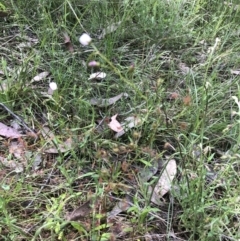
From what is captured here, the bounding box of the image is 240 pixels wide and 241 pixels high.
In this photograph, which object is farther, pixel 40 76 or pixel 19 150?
pixel 40 76

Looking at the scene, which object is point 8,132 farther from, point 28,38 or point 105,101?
point 28,38

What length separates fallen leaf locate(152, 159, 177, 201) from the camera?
59.2 inches

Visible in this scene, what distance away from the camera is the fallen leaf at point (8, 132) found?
1.64m

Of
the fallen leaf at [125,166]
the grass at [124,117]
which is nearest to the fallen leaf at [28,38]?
the grass at [124,117]

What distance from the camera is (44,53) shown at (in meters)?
1.92

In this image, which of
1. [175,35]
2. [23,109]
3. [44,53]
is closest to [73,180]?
[23,109]

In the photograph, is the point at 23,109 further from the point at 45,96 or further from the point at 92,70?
the point at 92,70

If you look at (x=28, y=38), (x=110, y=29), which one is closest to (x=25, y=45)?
(x=28, y=38)

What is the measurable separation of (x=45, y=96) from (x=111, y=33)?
1.43 ft

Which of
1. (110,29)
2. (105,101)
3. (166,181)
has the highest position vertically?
(110,29)

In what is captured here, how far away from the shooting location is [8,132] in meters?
1.66

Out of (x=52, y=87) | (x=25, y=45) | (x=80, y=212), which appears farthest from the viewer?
(x=25, y=45)

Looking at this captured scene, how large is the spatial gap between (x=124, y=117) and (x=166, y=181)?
0.31 metres

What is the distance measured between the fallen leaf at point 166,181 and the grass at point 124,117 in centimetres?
2
